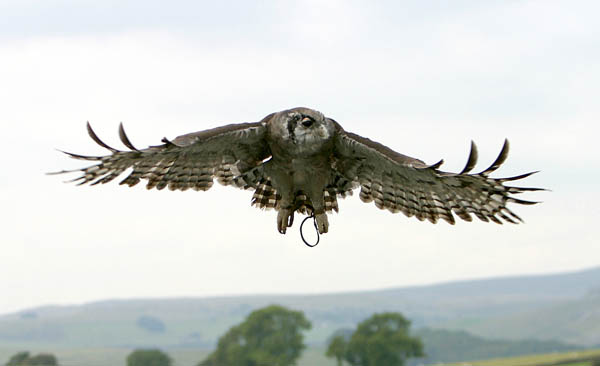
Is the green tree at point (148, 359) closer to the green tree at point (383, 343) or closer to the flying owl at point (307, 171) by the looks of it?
the green tree at point (383, 343)

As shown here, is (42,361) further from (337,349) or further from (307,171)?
(307,171)

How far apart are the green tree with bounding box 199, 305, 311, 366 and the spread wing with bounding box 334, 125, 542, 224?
136 m

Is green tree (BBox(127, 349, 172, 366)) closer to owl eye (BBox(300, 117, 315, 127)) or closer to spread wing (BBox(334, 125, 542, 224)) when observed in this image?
spread wing (BBox(334, 125, 542, 224))

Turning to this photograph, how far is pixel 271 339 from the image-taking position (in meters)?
149

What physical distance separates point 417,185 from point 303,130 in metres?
2.16

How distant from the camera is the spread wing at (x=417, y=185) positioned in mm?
11555

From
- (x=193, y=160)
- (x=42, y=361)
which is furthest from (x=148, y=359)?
(x=193, y=160)

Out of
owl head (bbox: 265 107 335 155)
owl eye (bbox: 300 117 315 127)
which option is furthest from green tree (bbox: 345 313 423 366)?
owl eye (bbox: 300 117 315 127)

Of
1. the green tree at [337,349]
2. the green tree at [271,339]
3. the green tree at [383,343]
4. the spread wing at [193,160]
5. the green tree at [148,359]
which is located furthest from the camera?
the green tree at [148,359]

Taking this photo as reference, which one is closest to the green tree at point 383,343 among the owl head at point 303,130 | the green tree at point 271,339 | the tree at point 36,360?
the green tree at point 271,339

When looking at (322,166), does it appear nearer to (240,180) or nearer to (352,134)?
(352,134)

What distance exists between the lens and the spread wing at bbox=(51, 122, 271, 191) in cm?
1146

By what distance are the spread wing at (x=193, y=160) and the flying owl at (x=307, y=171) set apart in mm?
13

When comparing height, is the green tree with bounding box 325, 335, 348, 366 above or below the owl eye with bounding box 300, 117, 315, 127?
above
